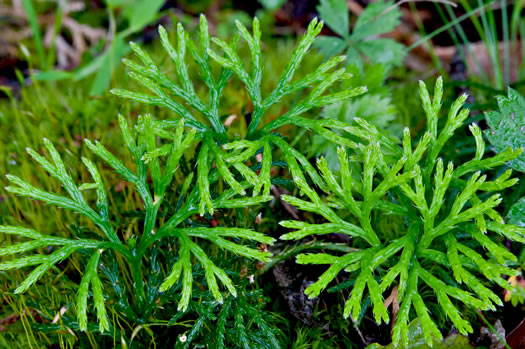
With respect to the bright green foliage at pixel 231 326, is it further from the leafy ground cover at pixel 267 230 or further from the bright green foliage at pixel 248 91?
the bright green foliage at pixel 248 91

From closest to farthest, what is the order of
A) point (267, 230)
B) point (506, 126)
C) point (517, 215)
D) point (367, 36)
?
point (517, 215) < point (506, 126) < point (267, 230) < point (367, 36)

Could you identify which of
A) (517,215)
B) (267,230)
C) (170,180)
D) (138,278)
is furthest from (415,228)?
(138,278)

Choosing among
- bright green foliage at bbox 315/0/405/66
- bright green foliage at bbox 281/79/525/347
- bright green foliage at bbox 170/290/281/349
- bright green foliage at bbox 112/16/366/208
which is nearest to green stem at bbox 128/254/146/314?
bright green foliage at bbox 170/290/281/349

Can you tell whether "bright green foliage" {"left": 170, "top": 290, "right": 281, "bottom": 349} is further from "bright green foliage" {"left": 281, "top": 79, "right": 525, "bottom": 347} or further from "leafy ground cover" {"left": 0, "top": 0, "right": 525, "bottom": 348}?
"bright green foliage" {"left": 281, "top": 79, "right": 525, "bottom": 347}

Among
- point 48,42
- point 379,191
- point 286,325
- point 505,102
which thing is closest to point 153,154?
point 379,191

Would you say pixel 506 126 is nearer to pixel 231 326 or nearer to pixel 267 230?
pixel 267 230

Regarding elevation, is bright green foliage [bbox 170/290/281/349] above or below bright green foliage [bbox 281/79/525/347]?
below

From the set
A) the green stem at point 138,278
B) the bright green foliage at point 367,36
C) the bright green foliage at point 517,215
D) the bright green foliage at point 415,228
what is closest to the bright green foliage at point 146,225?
the green stem at point 138,278

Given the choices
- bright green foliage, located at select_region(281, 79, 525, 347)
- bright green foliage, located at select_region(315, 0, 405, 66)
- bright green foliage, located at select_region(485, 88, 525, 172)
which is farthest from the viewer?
bright green foliage, located at select_region(315, 0, 405, 66)

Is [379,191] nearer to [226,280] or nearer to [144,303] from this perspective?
[226,280]
